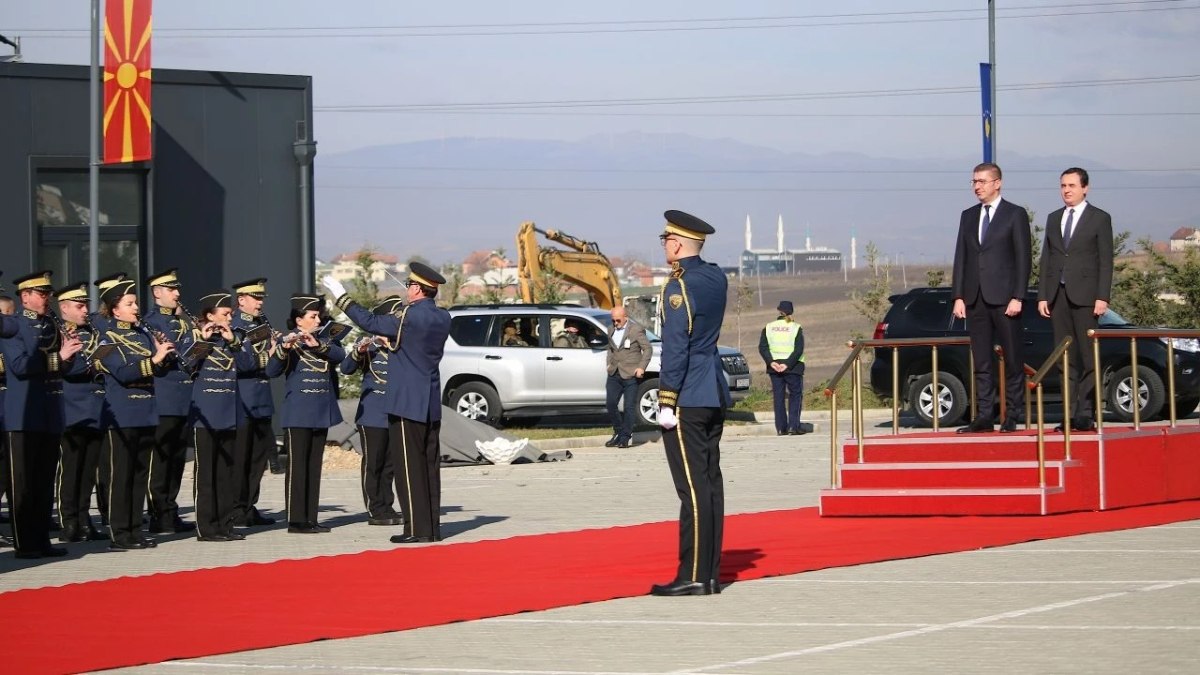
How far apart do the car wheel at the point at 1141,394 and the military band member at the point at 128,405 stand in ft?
44.6

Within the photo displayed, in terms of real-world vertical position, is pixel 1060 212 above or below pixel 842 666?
above

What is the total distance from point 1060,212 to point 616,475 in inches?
271

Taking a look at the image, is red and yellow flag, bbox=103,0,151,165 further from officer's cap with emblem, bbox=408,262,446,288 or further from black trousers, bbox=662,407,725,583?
black trousers, bbox=662,407,725,583

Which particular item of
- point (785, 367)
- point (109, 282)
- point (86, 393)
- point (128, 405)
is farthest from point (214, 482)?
point (785, 367)

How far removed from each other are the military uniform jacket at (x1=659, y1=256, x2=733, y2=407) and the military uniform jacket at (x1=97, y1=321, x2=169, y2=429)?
4.93m

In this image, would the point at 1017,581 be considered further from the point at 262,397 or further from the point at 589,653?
the point at 262,397

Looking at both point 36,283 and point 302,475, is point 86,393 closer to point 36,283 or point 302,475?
point 36,283

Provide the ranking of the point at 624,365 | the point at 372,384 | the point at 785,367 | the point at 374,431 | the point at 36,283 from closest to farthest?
1. the point at 36,283
2. the point at 372,384
3. the point at 374,431
4. the point at 624,365
5. the point at 785,367

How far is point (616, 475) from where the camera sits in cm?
1869

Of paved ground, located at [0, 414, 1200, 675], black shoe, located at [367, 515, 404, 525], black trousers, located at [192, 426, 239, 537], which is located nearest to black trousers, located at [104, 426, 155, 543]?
paved ground, located at [0, 414, 1200, 675]

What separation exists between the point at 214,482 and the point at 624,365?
961 cm

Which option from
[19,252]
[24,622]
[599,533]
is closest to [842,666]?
[24,622]

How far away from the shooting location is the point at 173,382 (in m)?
13.4

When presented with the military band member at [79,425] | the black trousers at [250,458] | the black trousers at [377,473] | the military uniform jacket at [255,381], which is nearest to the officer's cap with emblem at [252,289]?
the military uniform jacket at [255,381]
